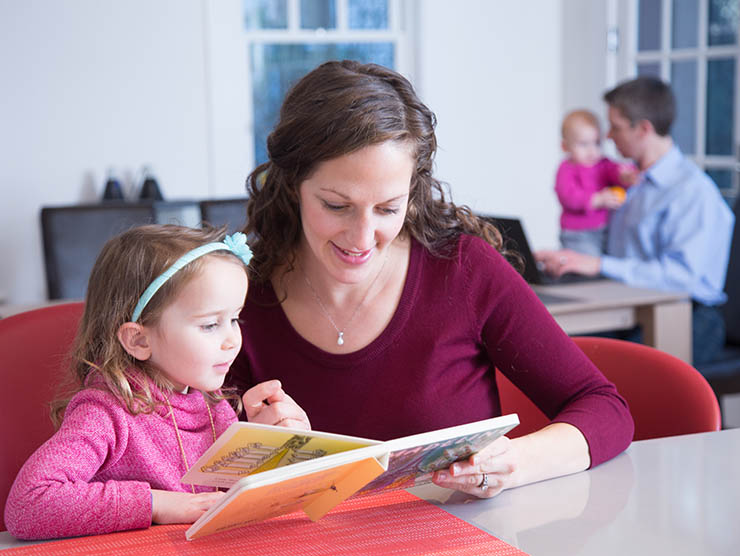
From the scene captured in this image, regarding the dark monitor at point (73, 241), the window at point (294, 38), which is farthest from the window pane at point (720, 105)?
the dark monitor at point (73, 241)

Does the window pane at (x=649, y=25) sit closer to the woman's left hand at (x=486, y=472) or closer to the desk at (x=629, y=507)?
the desk at (x=629, y=507)

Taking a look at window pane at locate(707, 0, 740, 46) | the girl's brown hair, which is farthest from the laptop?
window pane at locate(707, 0, 740, 46)

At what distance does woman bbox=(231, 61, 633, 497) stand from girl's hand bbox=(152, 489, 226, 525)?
1.47ft

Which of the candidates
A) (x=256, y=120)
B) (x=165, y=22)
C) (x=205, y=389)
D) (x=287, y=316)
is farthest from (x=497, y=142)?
(x=205, y=389)

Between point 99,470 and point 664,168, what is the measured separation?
295 cm

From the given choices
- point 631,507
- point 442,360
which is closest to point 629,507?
point 631,507

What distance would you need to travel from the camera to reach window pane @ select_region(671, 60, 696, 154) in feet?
16.1

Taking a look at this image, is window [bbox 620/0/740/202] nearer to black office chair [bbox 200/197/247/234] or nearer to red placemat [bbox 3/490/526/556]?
black office chair [bbox 200/197/247/234]

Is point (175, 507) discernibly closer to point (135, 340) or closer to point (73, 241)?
point (135, 340)

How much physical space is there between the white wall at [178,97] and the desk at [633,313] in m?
1.70

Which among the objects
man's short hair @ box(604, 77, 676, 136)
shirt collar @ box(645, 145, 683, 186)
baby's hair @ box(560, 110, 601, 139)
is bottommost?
shirt collar @ box(645, 145, 683, 186)

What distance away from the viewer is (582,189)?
15.9ft

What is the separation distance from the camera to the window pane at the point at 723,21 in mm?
4547

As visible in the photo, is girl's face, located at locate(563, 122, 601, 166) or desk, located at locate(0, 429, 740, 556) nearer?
desk, located at locate(0, 429, 740, 556)
